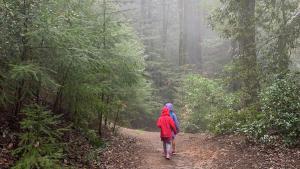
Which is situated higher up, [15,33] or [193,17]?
[193,17]

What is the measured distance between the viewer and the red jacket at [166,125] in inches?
438

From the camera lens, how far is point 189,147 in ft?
43.7

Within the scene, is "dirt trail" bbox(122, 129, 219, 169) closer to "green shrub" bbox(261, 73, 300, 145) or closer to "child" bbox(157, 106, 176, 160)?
"child" bbox(157, 106, 176, 160)

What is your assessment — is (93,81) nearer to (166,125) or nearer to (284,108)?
(166,125)

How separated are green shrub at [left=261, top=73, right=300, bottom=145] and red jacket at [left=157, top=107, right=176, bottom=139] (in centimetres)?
259

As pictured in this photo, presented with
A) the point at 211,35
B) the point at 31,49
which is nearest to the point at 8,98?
the point at 31,49

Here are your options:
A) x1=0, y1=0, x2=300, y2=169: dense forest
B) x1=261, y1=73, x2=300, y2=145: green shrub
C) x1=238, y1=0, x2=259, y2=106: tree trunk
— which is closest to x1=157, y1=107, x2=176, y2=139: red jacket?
x1=0, y1=0, x2=300, y2=169: dense forest

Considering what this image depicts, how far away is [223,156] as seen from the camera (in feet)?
34.2

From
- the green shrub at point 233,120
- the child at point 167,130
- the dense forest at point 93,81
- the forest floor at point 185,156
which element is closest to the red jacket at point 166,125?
the child at point 167,130

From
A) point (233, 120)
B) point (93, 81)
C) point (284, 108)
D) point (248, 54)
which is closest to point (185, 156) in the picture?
point (233, 120)

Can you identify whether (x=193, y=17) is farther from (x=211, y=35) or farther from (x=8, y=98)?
(x=8, y=98)

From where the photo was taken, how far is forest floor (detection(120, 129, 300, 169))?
29.8 ft

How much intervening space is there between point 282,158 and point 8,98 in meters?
6.16

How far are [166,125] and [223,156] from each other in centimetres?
180
